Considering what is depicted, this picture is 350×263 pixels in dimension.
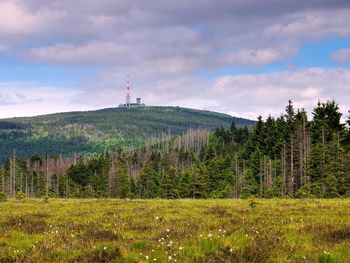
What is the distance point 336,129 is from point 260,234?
72059 millimetres

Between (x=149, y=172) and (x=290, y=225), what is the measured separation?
108 meters

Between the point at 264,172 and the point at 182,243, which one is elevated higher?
the point at 182,243

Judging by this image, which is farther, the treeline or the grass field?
the treeline

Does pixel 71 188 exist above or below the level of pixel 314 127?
below

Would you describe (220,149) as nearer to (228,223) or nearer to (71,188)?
(71,188)

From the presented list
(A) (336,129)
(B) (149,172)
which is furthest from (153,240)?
(B) (149,172)

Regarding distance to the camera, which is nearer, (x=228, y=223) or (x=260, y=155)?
(x=228, y=223)

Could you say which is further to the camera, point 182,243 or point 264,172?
point 264,172

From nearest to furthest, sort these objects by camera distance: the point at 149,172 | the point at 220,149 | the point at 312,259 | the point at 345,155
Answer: the point at 312,259
the point at 345,155
the point at 149,172
the point at 220,149

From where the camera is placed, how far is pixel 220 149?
487 feet

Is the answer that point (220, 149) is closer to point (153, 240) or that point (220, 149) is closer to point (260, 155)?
point (260, 155)

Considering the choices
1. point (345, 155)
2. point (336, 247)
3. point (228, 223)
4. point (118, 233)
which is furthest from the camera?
point (345, 155)

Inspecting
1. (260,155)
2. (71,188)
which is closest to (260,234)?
(260,155)

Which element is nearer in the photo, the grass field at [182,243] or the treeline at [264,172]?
the grass field at [182,243]
